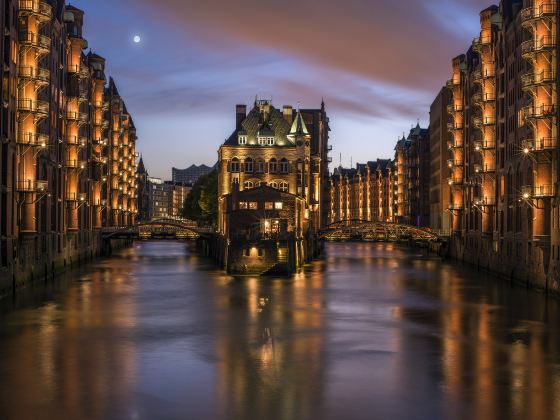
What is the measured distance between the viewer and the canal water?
31.2 m

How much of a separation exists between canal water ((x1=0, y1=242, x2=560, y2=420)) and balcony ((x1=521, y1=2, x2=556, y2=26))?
21648 mm

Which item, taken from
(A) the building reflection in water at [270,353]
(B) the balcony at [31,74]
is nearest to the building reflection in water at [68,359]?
(A) the building reflection in water at [270,353]

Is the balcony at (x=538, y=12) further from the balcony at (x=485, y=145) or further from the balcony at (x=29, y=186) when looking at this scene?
the balcony at (x=29, y=186)

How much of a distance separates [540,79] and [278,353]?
3457 centimetres

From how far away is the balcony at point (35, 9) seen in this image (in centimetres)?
6425

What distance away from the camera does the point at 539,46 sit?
63625mm

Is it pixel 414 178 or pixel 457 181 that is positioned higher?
pixel 414 178

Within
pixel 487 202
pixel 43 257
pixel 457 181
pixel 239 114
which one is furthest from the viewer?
pixel 239 114

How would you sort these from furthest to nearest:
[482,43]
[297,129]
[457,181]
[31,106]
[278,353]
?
[297,129] < [457,181] < [482,43] < [31,106] < [278,353]

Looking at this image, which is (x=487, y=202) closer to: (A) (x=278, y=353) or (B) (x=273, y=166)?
(B) (x=273, y=166)

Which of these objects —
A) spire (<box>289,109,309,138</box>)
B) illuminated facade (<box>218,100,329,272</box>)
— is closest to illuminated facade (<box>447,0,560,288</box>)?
illuminated facade (<box>218,100,329,272</box>)

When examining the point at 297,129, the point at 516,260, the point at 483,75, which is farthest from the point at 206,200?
the point at 516,260

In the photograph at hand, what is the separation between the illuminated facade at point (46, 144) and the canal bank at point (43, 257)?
11 cm

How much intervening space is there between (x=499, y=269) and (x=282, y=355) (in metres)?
49.0
